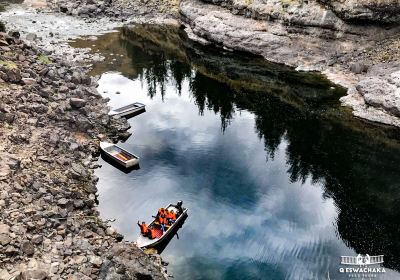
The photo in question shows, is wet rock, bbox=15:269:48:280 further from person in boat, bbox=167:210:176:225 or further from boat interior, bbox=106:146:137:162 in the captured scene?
boat interior, bbox=106:146:137:162

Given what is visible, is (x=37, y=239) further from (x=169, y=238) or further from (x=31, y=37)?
(x=31, y=37)

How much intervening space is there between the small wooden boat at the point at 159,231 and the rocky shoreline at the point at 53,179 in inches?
46.0

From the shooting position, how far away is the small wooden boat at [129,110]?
42.2 meters

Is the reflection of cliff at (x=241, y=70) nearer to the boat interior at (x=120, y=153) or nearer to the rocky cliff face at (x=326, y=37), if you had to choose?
the rocky cliff face at (x=326, y=37)

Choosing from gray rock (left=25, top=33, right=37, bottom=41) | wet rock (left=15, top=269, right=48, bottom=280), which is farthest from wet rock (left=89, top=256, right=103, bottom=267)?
gray rock (left=25, top=33, right=37, bottom=41)

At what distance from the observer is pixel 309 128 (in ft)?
139

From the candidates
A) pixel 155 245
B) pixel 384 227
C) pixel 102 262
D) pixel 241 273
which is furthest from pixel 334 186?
pixel 102 262

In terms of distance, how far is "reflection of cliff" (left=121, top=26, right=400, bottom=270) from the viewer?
1160 inches

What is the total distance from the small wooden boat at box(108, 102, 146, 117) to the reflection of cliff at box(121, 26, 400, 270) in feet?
20.3

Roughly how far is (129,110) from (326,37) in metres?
33.7

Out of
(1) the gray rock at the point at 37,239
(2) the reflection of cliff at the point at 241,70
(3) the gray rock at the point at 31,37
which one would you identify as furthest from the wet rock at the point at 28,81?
(3) the gray rock at the point at 31,37

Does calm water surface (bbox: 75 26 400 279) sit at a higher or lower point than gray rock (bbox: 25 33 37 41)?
lower

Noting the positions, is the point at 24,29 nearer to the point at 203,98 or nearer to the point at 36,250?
the point at 203,98

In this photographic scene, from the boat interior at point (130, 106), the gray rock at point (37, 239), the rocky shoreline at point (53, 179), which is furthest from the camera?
the boat interior at point (130, 106)
